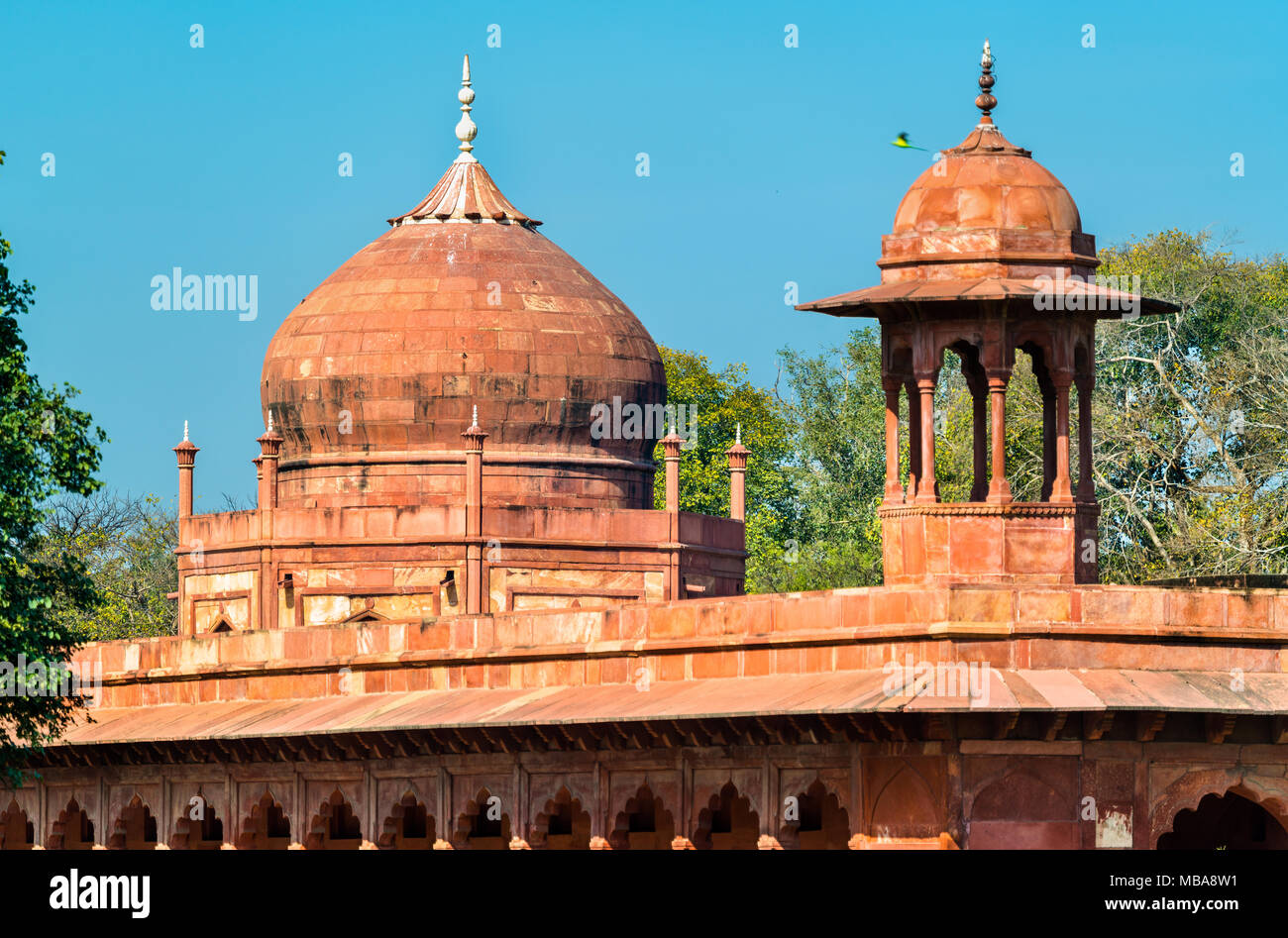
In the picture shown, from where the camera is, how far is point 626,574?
44500 mm

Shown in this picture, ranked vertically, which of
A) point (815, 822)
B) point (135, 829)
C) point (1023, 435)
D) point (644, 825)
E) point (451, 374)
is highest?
point (451, 374)

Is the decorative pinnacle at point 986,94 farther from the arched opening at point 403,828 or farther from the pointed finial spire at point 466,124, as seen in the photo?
the pointed finial spire at point 466,124

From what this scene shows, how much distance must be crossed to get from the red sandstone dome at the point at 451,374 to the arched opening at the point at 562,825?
1526cm

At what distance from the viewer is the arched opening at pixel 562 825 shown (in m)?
28.8

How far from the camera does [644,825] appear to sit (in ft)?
96.0

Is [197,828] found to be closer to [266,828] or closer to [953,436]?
[266,828]

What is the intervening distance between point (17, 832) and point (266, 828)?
496cm

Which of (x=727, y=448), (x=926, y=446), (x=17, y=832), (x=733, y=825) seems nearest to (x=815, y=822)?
(x=733, y=825)

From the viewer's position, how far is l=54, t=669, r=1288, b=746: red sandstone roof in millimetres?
23531

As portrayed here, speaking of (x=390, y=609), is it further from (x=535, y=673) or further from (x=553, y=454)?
(x=535, y=673)

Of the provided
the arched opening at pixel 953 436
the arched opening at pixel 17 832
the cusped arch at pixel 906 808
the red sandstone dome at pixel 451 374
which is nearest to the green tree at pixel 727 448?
the arched opening at pixel 953 436
